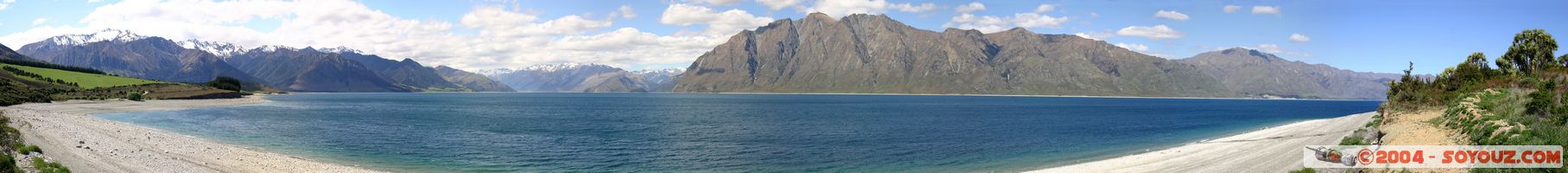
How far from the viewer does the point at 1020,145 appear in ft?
252

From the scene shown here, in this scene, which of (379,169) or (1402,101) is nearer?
(379,169)

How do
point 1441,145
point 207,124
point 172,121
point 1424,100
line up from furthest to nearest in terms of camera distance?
point 172,121 < point 207,124 < point 1424,100 < point 1441,145

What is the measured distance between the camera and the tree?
80.9 meters

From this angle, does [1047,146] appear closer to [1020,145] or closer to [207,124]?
[1020,145]

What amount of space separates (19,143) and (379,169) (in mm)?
17196

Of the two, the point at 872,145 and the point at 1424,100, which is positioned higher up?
the point at 1424,100

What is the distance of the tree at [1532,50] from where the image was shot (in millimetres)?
80875

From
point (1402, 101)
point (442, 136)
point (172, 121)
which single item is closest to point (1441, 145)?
point (1402, 101)

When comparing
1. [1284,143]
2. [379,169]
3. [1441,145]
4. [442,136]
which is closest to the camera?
[1441,145]
